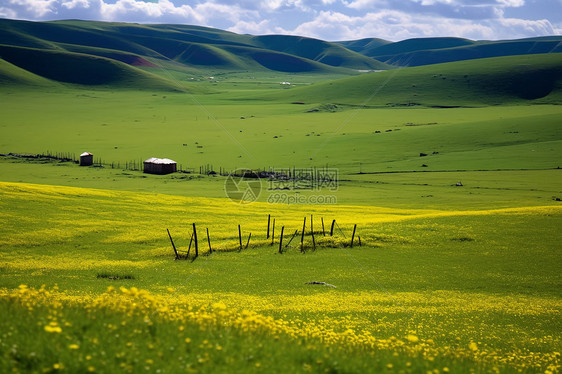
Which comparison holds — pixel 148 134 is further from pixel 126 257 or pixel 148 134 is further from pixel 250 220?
pixel 126 257

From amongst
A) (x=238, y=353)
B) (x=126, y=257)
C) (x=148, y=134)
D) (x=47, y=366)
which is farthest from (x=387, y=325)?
(x=148, y=134)

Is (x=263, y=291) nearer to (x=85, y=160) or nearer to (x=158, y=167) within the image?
(x=158, y=167)

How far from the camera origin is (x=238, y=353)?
11125mm

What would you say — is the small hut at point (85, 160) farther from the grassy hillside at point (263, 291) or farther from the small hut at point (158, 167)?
the grassy hillside at point (263, 291)

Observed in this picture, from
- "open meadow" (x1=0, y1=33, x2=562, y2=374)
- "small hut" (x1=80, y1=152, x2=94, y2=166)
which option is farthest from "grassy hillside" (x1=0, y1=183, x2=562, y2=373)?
"small hut" (x1=80, y1=152, x2=94, y2=166)

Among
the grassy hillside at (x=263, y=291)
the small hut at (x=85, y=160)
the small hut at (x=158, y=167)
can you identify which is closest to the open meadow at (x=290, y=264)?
the grassy hillside at (x=263, y=291)

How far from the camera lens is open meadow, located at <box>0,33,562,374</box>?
11.5 meters

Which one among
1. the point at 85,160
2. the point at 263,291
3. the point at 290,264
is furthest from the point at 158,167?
the point at 263,291

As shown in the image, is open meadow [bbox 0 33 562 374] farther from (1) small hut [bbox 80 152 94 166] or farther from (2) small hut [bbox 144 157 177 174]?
(2) small hut [bbox 144 157 177 174]

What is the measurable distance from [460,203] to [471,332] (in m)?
45.9

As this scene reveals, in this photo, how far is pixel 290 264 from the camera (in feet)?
110

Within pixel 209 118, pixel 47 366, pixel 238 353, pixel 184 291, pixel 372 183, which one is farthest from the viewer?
pixel 209 118

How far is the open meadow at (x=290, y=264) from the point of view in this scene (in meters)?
11.5

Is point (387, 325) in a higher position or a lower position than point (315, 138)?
lower
